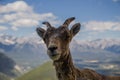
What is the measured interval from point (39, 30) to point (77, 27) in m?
2.64

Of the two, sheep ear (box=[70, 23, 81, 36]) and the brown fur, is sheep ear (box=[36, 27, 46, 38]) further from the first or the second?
sheep ear (box=[70, 23, 81, 36])

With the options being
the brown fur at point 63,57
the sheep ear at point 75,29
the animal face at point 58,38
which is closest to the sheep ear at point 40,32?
the animal face at point 58,38

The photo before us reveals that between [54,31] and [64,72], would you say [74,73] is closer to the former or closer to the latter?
[64,72]

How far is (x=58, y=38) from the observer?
17359mm

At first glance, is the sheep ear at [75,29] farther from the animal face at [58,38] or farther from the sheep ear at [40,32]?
the sheep ear at [40,32]

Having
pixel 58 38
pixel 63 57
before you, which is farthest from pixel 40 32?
pixel 63 57

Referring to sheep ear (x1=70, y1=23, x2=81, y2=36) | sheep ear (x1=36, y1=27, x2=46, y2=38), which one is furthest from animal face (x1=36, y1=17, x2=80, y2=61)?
sheep ear (x1=36, y1=27, x2=46, y2=38)

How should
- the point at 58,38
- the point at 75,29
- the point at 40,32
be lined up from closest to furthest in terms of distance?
the point at 58,38 < the point at 75,29 < the point at 40,32

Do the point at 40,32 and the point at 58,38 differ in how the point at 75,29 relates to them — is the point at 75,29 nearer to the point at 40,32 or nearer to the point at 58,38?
the point at 40,32

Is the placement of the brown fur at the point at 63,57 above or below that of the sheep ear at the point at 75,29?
below

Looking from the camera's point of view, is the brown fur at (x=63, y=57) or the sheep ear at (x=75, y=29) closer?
the brown fur at (x=63, y=57)

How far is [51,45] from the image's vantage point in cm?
1574

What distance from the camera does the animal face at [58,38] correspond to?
15.8 meters

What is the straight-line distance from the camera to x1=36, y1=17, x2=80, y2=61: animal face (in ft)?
51.7
